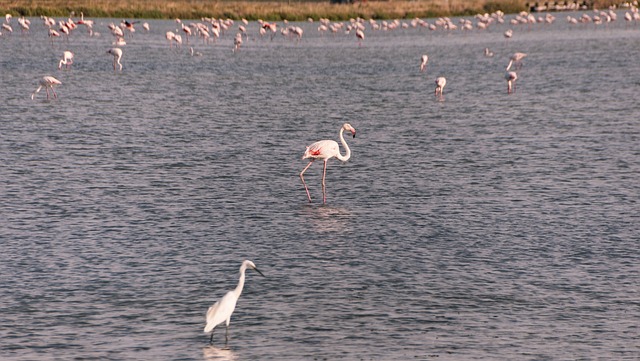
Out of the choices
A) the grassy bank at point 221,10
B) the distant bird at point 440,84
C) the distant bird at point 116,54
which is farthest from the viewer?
the grassy bank at point 221,10

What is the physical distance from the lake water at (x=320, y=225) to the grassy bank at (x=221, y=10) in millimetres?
54792

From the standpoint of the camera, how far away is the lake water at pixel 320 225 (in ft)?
44.4

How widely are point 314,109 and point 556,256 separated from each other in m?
21.5

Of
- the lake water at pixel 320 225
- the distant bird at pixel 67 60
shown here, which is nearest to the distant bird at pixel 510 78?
the lake water at pixel 320 225

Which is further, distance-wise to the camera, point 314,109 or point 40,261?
point 314,109

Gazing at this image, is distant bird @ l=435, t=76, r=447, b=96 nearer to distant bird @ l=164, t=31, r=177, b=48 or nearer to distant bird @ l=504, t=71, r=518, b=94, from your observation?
distant bird @ l=504, t=71, r=518, b=94

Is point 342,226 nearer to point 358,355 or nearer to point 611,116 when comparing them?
point 358,355

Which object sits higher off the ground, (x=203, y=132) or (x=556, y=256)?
(x=203, y=132)

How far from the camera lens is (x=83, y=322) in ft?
45.4

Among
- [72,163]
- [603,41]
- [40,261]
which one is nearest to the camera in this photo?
[40,261]

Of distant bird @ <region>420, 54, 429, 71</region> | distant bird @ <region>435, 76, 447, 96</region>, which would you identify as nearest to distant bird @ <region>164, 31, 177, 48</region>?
distant bird @ <region>420, 54, 429, 71</region>

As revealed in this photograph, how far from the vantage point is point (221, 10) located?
102 metres

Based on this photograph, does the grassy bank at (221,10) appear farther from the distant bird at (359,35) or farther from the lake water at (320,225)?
the lake water at (320,225)

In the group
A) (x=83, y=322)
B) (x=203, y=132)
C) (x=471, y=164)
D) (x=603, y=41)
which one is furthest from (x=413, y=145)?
(x=603, y=41)
